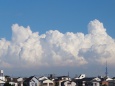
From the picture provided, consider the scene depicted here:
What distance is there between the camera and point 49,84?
331ft

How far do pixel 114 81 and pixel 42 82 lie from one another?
2269 cm

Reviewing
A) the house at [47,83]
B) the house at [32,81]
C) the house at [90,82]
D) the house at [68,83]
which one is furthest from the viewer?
the house at [90,82]

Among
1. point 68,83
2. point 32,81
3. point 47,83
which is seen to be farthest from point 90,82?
point 32,81

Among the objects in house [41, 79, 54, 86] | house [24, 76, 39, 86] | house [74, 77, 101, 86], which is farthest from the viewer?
house [74, 77, 101, 86]

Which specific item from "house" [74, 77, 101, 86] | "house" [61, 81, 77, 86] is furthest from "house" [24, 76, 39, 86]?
"house" [74, 77, 101, 86]

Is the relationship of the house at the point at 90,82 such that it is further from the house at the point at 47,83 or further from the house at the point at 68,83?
the house at the point at 47,83

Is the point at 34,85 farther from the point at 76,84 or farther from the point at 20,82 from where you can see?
the point at 76,84

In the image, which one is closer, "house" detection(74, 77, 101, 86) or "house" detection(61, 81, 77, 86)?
"house" detection(61, 81, 77, 86)

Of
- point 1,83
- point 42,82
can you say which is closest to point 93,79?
point 42,82

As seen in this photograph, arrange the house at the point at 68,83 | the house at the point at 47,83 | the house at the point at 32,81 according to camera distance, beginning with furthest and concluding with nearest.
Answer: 1. the house at the point at 68,83
2. the house at the point at 47,83
3. the house at the point at 32,81

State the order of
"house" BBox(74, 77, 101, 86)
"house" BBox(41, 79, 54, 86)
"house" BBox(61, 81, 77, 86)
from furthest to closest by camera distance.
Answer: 1. "house" BBox(74, 77, 101, 86)
2. "house" BBox(61, 81, 77, 86)
3. "house" BBox(41, 79, 54, 86)

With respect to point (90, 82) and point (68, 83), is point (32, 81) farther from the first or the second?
point (90, 82)

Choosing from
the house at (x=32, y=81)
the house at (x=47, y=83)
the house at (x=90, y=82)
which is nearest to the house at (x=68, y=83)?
the house at (x=90, y=82)

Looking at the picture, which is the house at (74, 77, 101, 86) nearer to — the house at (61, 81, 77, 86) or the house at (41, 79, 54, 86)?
the house at (61, 81, 77, 86)
